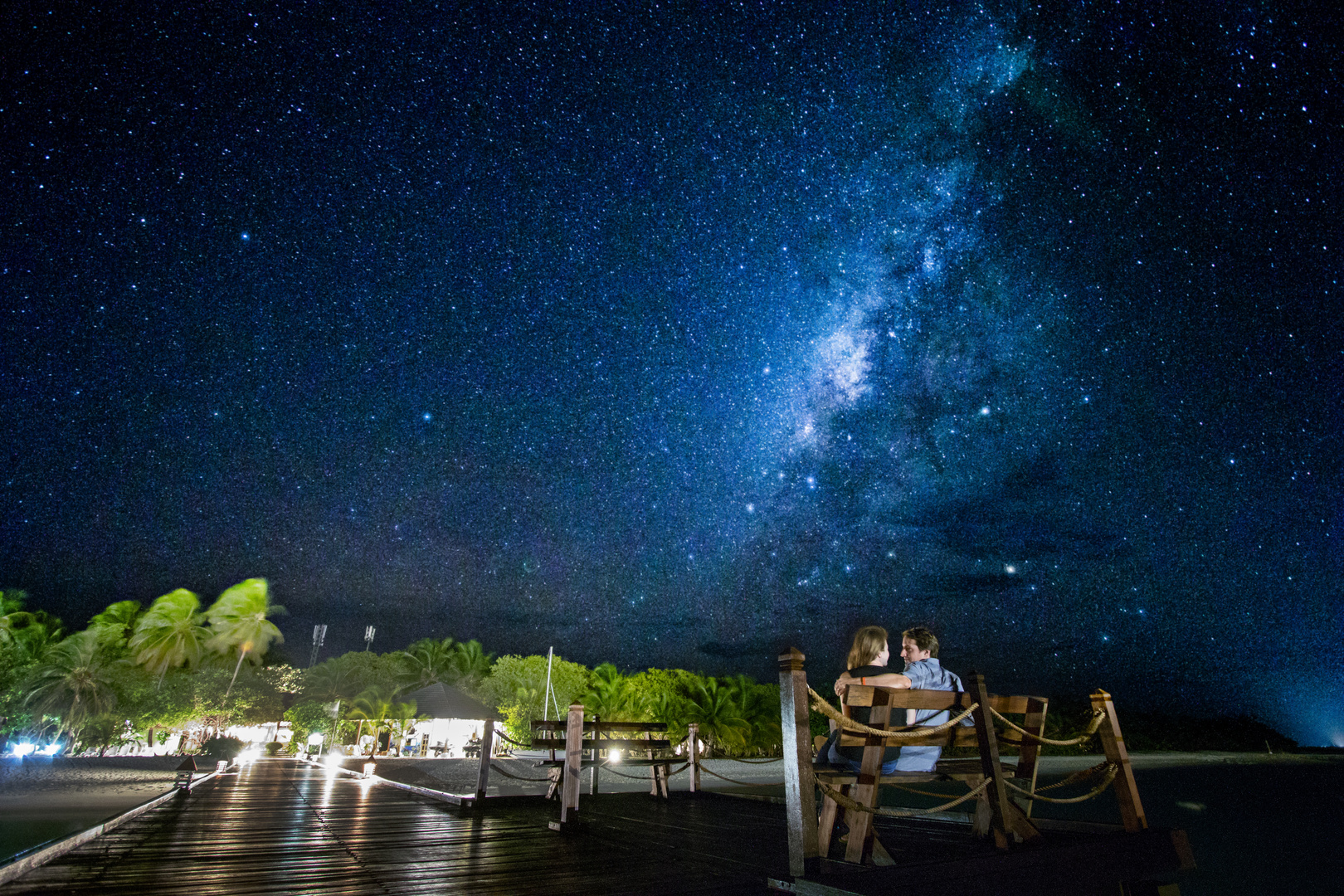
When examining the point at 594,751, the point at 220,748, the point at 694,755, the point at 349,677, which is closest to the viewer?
the point at 594,751

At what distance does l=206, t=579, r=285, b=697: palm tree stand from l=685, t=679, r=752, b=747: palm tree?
39089 mm

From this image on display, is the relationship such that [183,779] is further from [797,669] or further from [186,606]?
[186,606]

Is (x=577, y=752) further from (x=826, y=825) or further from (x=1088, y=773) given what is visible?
(x=1088, y=773)

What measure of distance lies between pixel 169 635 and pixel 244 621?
573 cm

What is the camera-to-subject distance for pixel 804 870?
3551 mm

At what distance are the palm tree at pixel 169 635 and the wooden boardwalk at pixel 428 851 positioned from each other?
174 feet

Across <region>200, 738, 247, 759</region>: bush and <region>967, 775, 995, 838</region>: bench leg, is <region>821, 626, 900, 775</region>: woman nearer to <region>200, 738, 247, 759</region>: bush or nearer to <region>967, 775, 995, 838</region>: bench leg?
<region>967, 775, 995, 838</region>: bench leg

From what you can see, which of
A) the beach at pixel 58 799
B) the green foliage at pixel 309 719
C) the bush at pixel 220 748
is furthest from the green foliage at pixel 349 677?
the beach at pixel 58 799

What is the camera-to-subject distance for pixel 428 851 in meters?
5.29

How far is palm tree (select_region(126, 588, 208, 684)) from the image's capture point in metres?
49.1

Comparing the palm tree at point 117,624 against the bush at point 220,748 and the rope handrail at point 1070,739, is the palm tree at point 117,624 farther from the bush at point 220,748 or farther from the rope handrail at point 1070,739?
the rope handrail at point 1070,739

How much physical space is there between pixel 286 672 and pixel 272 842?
58350mm

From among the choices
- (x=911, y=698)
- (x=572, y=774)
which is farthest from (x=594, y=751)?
(x=911, y=698)

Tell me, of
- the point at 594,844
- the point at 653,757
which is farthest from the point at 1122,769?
the point at 653,757
